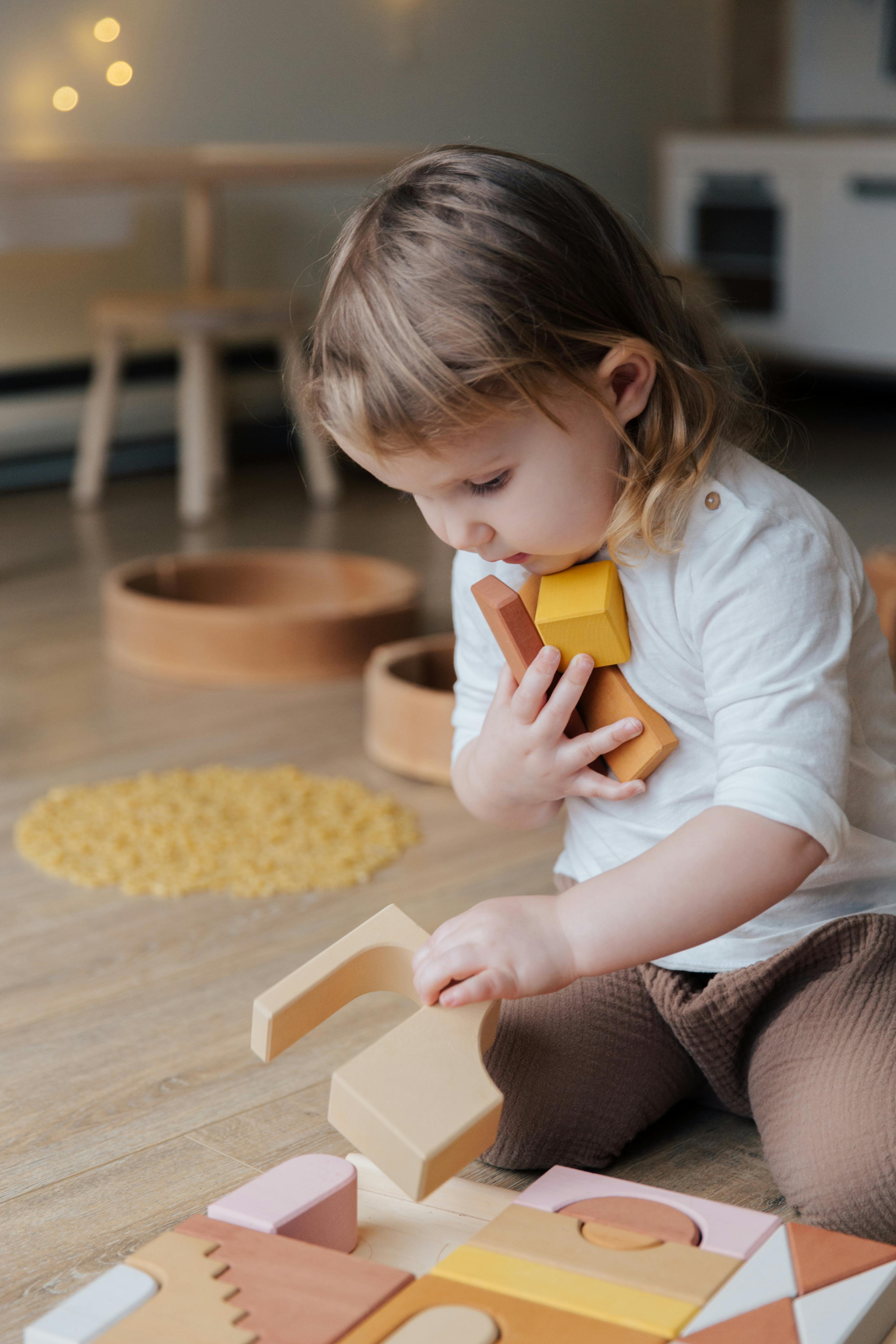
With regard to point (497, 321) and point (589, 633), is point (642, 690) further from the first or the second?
point (497, 321)

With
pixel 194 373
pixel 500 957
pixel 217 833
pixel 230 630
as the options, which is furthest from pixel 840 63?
pixel 500 957

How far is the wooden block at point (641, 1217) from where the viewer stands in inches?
24.0

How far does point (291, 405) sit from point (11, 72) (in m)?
0.84

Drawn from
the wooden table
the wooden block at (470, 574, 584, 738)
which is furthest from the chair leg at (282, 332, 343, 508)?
the wooden block at (470, 574, 584, 738)

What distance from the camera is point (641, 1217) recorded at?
63cm

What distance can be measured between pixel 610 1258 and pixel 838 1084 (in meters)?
0.17

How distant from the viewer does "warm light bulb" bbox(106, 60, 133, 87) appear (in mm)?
3006

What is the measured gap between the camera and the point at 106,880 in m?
1.15

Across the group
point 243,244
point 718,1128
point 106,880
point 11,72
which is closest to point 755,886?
point 718,1128

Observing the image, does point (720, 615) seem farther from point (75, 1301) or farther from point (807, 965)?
point (75, 1301)

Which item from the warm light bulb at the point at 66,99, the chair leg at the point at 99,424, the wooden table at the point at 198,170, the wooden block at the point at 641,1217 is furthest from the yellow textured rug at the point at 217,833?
the warm light bulb at the point at 66,99

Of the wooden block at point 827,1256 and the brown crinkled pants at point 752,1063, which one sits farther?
the brown crinkled pants at point 752,1063

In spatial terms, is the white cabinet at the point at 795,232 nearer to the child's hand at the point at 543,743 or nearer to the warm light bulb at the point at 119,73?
the warm light bulb at the point at 119,73

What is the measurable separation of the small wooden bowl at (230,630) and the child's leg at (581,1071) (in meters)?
0.95
